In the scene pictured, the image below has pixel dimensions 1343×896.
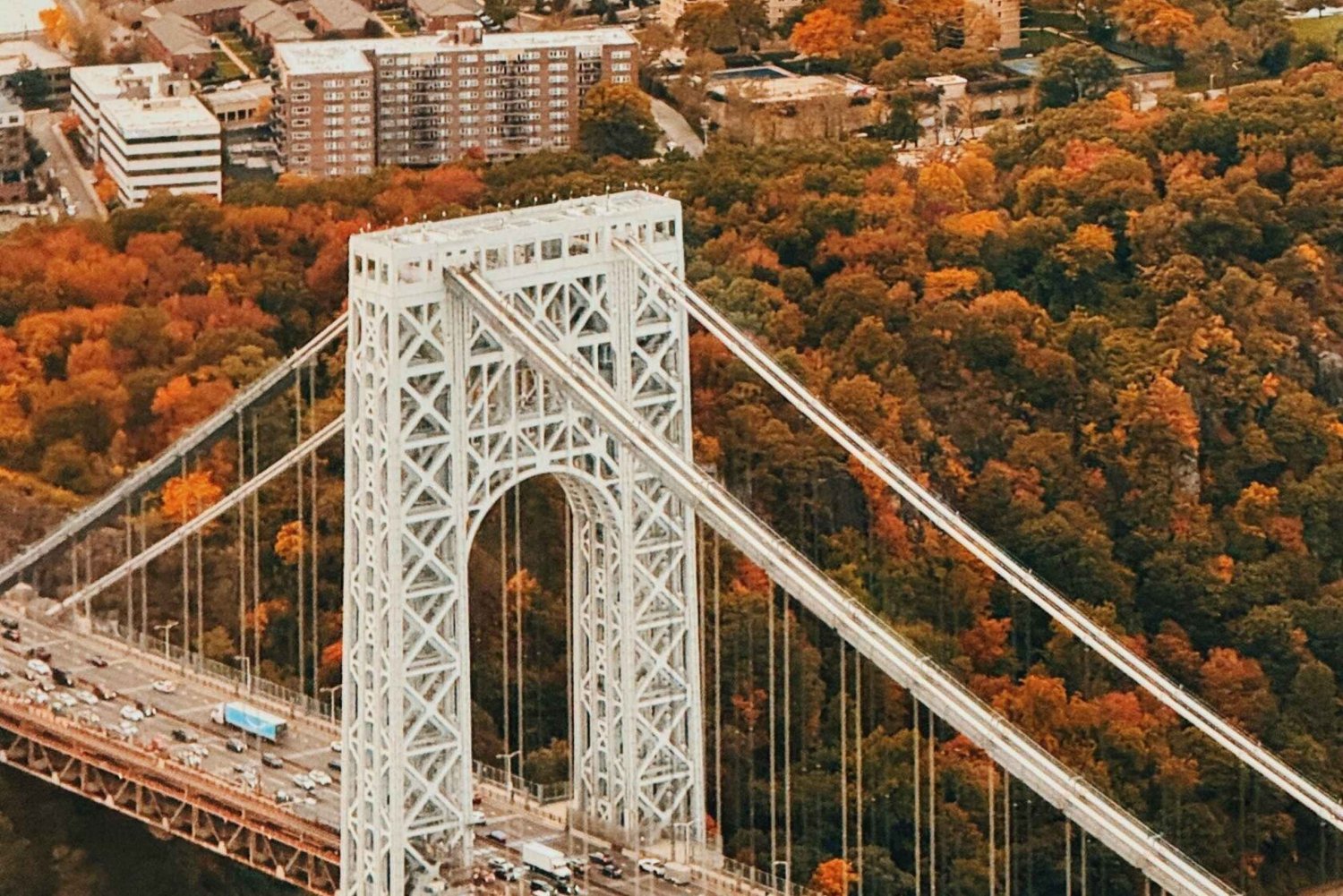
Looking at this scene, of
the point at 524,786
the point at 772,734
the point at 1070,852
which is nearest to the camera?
the point at 524,786

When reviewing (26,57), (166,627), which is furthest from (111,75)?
(166,627)

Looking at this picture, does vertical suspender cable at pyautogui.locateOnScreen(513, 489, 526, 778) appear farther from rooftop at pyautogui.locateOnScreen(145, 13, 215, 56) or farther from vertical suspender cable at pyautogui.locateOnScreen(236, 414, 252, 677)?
rooftop at pyautogui.locateOnScreen(145, 13, 215, 56)

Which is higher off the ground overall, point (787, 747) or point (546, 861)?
point (546, 861)

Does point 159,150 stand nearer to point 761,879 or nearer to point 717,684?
point 717,684

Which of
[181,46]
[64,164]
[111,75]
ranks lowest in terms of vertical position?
[64,164]

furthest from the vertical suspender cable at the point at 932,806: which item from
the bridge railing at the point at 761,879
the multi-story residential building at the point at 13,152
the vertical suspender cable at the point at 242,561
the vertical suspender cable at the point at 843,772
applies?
the multi-story residential building at the point at 13,152

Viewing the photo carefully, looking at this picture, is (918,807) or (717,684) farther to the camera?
(717,684)

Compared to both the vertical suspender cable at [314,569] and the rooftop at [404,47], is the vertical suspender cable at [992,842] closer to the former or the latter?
the vertical suspender cable at [314,569]

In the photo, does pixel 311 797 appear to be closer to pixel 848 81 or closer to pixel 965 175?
pixel 965 175
